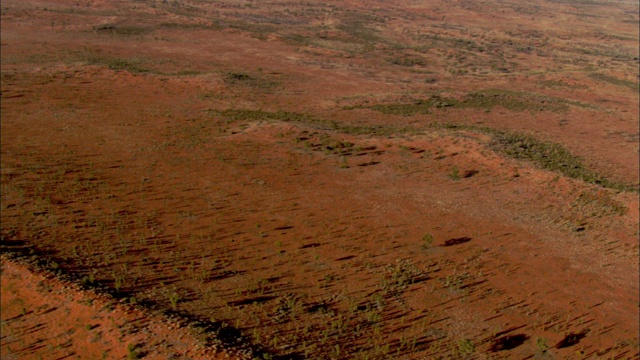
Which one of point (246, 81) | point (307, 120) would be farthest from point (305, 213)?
point (246, 81)

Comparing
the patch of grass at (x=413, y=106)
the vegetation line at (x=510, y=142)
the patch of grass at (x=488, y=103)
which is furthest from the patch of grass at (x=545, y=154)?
the patch of grass at (x=488, y=103)

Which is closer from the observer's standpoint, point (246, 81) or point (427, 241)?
point (427, 241)

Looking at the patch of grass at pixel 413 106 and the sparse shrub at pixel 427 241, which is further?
the patch of grass at pixel 413 106

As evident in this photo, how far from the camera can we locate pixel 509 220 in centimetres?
1705

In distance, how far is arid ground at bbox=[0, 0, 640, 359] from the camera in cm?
1067

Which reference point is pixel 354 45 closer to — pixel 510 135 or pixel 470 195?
pixel 510 135

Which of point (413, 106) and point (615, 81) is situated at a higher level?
point (615, 81)

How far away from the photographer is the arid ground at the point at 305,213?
35.0ft

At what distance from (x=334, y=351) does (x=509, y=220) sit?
9604 millimetres

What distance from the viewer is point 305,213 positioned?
53.2 feet

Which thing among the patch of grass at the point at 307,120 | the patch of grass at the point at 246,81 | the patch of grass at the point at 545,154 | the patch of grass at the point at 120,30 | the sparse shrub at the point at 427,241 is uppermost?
the patch of grass at the point at 120,30

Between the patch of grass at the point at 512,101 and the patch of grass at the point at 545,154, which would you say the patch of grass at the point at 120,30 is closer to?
the patch of grass at the point at 512,101

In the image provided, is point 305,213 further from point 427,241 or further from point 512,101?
point 512,101

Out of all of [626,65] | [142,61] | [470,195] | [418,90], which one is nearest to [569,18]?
[626,65]
